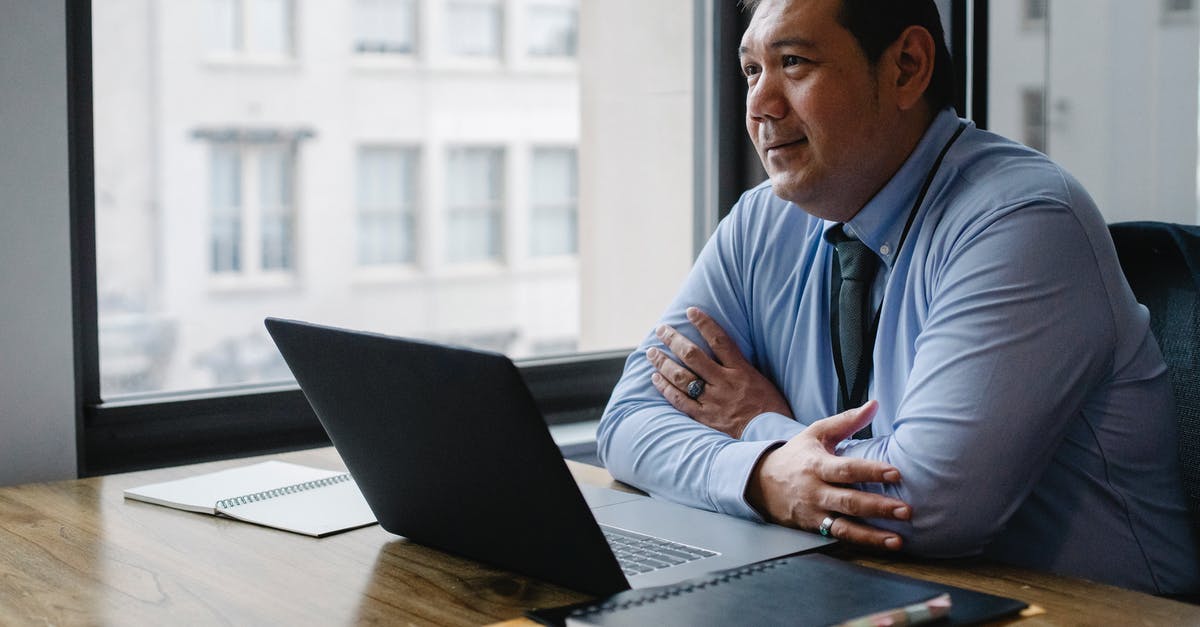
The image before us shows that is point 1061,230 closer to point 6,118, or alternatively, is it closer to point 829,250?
point 829,250

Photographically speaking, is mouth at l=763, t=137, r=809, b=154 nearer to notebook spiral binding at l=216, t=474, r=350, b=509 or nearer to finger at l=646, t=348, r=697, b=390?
finger at l=646, t=348, r=697, b=390

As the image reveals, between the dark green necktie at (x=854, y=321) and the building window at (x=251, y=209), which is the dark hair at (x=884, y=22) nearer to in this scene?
the dark green necktie at (x=854, y=321)

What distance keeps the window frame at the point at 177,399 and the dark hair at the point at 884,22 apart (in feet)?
2.38

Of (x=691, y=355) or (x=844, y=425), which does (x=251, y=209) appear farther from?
(x=844, y=425)

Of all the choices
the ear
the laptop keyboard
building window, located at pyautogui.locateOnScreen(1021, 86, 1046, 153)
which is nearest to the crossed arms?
the laptop keyboard

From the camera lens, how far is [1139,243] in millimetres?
1629

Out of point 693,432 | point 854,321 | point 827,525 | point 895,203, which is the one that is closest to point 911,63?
point 895,203

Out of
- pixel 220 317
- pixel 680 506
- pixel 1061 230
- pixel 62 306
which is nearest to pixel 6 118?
pixel 62 306

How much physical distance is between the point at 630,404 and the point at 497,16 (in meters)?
0.99

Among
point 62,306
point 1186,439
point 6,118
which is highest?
point 6,118

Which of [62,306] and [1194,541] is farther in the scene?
[62,306]

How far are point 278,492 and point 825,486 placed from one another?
64 centimetres

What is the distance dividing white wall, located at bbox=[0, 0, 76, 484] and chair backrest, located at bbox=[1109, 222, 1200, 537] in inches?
57.3

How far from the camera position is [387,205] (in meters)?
2.21
